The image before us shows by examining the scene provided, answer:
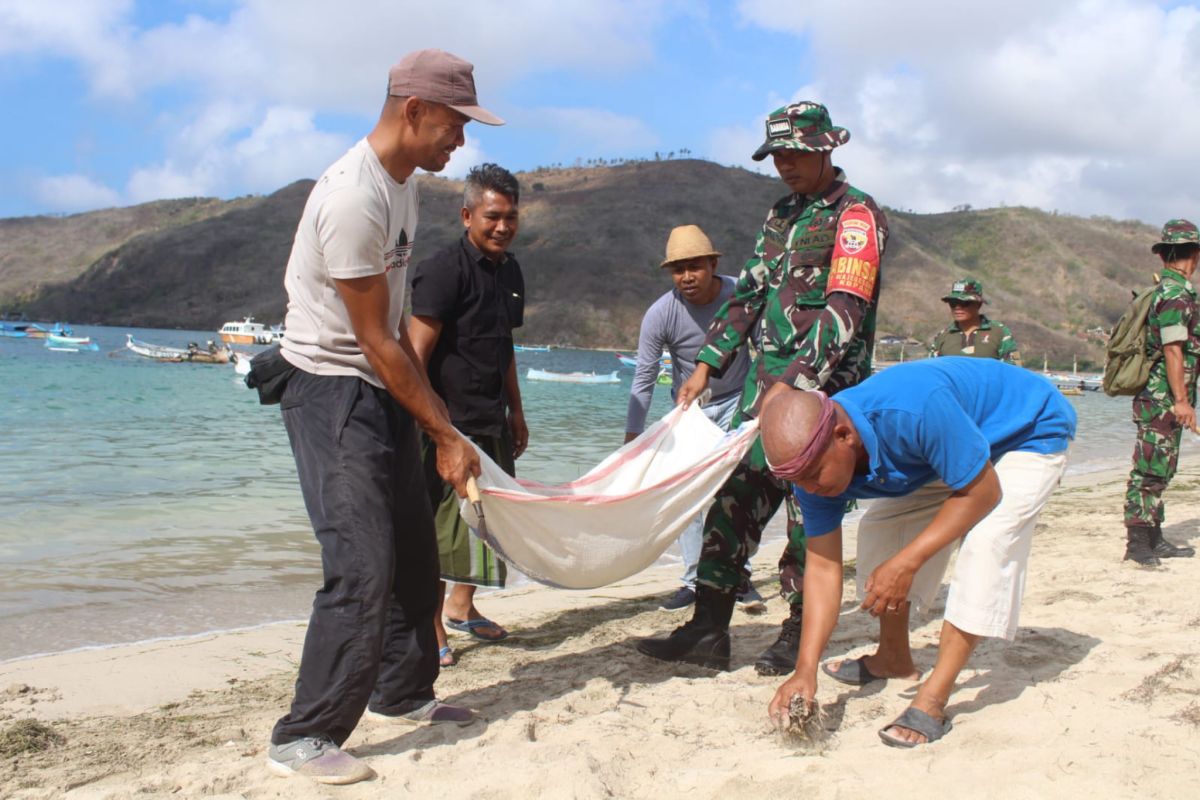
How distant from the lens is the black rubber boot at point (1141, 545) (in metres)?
5.94

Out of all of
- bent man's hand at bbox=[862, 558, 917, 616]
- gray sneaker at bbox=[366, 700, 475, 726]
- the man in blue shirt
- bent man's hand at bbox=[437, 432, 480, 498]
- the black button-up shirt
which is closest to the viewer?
the man in blue shirt

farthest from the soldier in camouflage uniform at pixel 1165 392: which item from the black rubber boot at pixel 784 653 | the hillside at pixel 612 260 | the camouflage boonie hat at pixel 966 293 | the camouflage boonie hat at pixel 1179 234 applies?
the hillside at pixel 612 260

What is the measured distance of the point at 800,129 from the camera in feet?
12.5

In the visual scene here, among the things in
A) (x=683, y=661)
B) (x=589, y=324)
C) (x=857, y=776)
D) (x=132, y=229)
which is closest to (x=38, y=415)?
(x=683, y=661)

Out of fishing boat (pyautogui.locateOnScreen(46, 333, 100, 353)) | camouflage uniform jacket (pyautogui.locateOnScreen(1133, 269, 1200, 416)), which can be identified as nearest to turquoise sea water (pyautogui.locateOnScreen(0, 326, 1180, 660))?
camouflage uniform jacket (pyautogui.locateOnScreen(1133, 269, 1200, 416))

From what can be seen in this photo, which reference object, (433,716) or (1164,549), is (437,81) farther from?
(1164,549)

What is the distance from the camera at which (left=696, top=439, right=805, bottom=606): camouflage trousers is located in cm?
393

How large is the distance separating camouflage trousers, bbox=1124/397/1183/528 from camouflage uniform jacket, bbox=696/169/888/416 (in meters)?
3.04

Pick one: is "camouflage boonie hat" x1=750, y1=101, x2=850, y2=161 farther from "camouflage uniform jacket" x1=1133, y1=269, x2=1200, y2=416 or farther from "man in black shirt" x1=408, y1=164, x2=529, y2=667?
"camouflage uniform jacket" x1=1133, y1=269, x2=1200, y2=416

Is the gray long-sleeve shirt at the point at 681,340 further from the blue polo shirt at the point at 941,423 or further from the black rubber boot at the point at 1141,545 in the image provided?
the black rubber boot at the point at 1141,545

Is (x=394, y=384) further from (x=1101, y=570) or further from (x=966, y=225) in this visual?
(x=966, y=225)

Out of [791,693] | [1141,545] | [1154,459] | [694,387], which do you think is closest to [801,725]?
[791,693]

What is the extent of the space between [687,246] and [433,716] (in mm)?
2842

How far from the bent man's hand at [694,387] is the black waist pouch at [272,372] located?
68.2 inches
